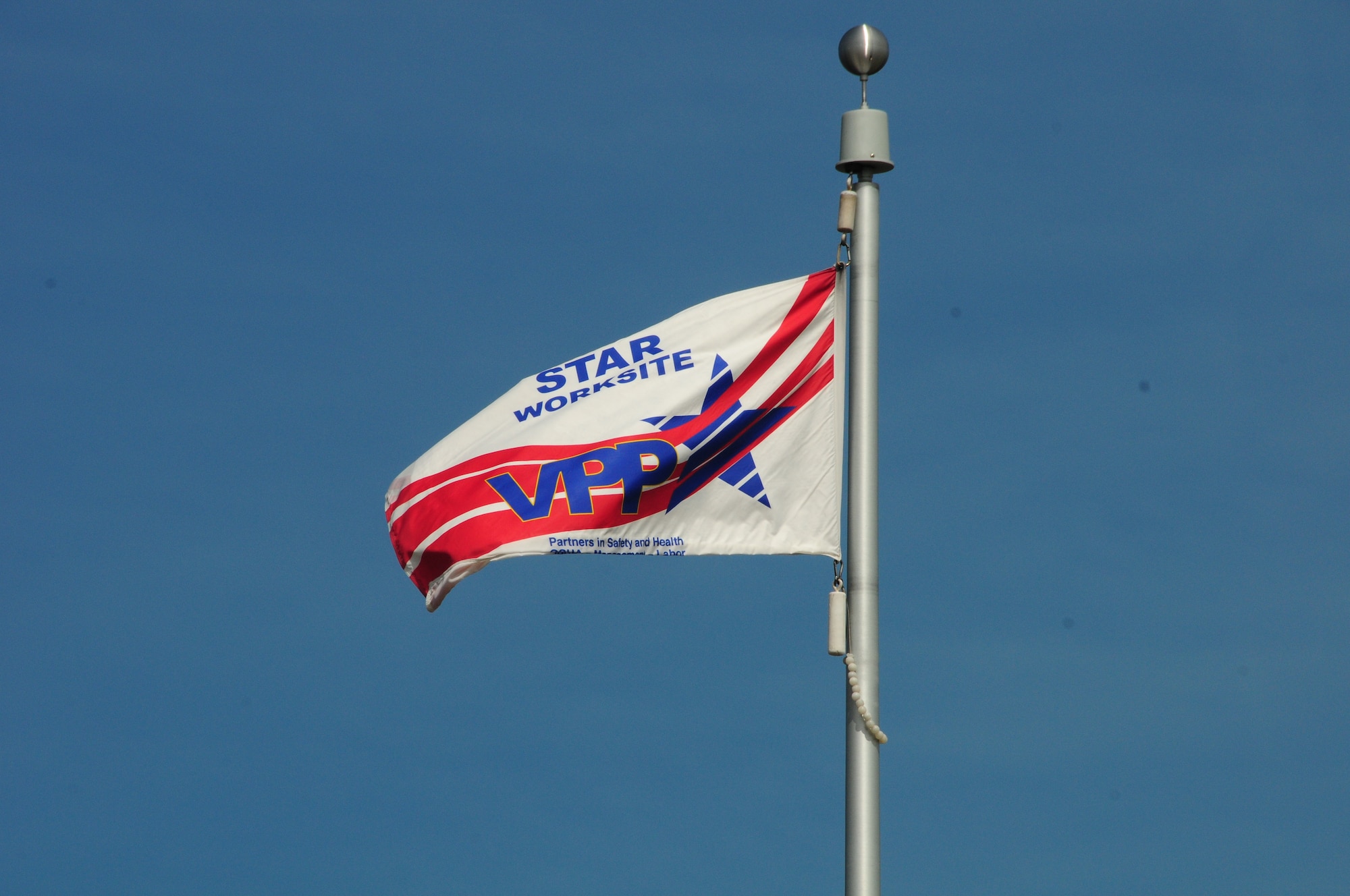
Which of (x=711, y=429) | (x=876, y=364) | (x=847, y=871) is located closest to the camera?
(x=847, y=871)

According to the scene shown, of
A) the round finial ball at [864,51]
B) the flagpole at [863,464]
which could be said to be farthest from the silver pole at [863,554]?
the round finial ball at [864,51]

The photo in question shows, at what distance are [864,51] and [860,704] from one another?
6400 millimetres

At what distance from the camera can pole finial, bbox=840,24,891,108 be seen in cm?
1728

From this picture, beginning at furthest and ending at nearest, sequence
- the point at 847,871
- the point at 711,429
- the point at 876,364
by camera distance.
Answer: the point at 711,429, the point at 876,364, the point at 847,871

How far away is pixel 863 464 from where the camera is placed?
53.3 ft

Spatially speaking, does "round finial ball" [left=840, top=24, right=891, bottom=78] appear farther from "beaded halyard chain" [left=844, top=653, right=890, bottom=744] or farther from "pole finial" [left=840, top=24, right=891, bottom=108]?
"beaded halyard chain" [left=844, top=653, right=890, bottom=744]

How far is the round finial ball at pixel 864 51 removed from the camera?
680 inches

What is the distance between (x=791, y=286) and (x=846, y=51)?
7.85 ft

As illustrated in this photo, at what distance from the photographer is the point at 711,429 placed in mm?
17578

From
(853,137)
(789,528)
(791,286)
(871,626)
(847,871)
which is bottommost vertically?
(847,871)

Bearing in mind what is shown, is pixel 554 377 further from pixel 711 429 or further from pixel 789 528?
pixel 789 528

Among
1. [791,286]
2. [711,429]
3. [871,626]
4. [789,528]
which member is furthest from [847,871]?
[791,286]

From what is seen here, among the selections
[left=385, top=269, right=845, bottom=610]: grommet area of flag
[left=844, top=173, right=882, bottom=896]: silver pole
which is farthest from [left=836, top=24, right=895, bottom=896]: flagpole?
[left=385, top=269, right=845, bottom=610]: grommet area of flag

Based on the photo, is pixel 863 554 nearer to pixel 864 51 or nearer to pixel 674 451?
pixel 674 451
